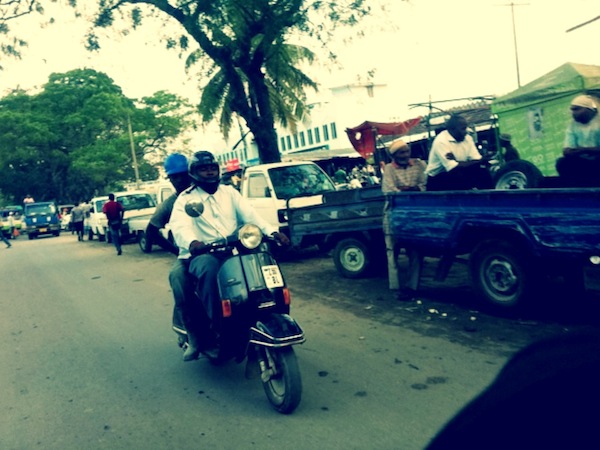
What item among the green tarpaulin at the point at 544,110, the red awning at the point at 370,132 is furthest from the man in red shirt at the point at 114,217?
the green tarpaulin at the point at 544,110

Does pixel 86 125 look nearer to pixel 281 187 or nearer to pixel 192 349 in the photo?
pixel 281 187

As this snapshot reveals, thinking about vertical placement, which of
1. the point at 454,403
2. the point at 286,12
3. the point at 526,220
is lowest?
the point at 454,403

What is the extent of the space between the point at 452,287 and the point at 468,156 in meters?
1.63

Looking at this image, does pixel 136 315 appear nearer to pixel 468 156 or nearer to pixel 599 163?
pixel 468 156

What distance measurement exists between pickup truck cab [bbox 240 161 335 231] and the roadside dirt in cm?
244

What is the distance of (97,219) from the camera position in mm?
21906

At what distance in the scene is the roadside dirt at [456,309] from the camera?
4957 millimetres

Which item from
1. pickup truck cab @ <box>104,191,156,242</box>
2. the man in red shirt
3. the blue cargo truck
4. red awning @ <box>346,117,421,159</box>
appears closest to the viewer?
the blue cargo truck

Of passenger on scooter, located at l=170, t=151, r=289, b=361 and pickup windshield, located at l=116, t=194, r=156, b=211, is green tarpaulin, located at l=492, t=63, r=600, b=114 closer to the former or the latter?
passenger on scooter, located at l=170, t=151, r=289, b=361

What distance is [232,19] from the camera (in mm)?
12805

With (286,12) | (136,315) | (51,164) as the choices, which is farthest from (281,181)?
(51,164)

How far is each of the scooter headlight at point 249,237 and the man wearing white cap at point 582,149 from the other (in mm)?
3205

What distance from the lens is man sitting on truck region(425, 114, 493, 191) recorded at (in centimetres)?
659

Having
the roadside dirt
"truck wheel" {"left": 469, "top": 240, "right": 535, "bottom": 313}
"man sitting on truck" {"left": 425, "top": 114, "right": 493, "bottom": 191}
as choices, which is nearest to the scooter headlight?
the roadside dirt
